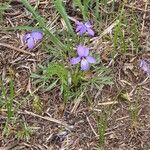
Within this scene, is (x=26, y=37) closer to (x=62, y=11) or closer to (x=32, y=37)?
(x=32, y=37)

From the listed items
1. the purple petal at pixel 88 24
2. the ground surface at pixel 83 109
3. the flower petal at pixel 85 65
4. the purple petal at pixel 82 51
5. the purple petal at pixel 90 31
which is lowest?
the ground surface at pixel 83 109

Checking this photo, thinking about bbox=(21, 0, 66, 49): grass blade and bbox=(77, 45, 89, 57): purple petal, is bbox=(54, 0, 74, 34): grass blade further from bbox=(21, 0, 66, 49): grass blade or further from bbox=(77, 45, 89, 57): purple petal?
bbox=(77, 45, 89, 57): purple petal

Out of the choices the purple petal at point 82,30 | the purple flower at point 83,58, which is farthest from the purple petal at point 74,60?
the purple petal at point 82,30

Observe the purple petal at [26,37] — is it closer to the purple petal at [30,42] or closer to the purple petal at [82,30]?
the purple petal at [30,42]

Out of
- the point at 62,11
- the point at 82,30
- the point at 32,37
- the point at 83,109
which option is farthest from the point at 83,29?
the point at 83,109

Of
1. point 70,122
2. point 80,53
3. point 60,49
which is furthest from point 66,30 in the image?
point 70,122

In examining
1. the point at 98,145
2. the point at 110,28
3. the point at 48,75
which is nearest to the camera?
the point at 98,145

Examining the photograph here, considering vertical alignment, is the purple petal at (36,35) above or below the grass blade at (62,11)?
below

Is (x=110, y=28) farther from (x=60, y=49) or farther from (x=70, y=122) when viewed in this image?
(x=70, y=122)

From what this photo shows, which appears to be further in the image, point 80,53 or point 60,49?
point 60,49
